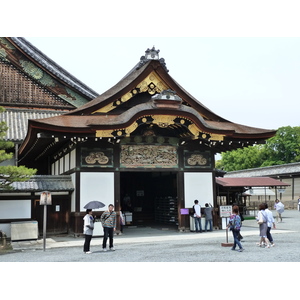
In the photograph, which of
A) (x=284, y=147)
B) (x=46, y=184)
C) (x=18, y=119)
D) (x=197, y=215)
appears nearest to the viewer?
(x=46, y=184)

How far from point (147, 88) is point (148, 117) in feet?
7.51

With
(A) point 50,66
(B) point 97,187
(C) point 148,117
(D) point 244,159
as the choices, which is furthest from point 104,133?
(D) point 244,159

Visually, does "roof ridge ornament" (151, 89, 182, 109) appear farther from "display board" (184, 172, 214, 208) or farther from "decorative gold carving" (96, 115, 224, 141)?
"display board" (184, 172, 214, 208)

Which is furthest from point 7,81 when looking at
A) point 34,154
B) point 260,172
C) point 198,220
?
point 260,172

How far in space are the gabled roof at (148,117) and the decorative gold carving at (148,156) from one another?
922mm

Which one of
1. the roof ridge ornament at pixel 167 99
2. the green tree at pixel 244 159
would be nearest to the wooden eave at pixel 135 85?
the roof ridge ornament at pixel 167 99

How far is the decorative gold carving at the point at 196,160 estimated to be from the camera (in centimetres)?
2122

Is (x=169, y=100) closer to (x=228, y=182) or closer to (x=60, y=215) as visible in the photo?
(x=60, y=215)

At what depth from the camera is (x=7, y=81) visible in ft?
92.2

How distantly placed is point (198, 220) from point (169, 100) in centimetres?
621

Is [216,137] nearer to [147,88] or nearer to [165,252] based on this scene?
[147,88]

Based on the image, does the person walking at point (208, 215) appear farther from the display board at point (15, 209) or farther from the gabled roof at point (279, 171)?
the gabled roof at point (279, 171)

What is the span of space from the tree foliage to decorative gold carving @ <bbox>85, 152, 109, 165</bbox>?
174 feet

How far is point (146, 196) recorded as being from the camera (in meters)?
27.7
